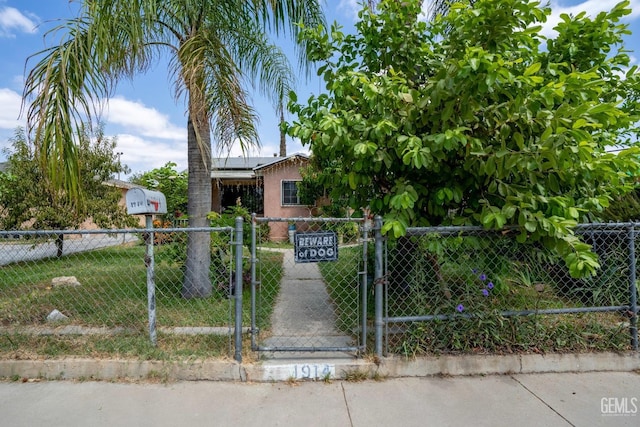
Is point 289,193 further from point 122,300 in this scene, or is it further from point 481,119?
point 481,119

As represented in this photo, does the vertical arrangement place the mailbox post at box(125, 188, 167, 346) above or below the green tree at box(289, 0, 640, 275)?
below

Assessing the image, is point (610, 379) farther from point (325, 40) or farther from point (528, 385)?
point (325, 40)

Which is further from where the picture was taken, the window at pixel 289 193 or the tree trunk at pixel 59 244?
the window at pixel 289 193

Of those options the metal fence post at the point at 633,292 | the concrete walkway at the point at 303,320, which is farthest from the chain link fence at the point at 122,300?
the metal fence post at the point at 633,292

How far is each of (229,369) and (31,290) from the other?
4.54m

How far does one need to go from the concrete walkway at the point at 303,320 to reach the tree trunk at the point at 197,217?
1149mm

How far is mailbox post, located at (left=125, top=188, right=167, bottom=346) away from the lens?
3162mm

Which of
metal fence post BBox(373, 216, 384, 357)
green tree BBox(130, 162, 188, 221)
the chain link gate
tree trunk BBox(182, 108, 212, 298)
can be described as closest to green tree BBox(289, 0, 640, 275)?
metal fence post BBox(373, 216, 384, 357)

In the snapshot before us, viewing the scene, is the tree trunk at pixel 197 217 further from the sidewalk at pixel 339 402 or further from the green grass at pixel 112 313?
the sidewalk at pixel 339 402

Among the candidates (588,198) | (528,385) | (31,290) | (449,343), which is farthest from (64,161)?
(588,198)

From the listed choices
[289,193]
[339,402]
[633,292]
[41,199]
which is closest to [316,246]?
[339,402]

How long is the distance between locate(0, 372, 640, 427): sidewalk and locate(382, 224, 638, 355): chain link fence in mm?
317

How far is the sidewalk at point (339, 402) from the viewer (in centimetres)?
254

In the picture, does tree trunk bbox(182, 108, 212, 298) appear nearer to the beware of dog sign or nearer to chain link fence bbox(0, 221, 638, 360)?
chain link fence bbox(0, 221, 638, 360)
